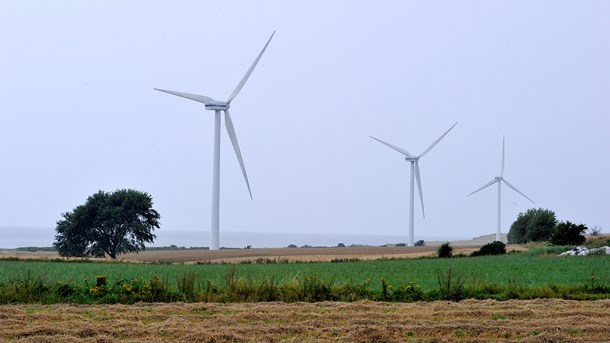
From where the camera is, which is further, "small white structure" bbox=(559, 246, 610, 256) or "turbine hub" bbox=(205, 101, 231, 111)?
"turbine hub" bbox=(205, 101, 231, 111)

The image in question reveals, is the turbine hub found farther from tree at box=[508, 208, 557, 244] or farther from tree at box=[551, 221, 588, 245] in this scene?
tree at box=[508, 208, 557, 244]

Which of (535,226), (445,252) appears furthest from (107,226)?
(535,226)

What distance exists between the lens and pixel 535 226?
102 m

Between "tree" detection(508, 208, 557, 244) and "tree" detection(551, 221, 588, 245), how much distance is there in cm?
3040

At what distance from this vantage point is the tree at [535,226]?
100 metres

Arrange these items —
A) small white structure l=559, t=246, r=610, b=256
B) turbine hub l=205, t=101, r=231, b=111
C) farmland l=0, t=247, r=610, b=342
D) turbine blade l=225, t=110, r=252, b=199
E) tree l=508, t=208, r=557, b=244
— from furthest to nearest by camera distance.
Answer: tree l=508, t=208, r=557, b=244
turbine hub l=205, t=101, r=231, b=111
turbine blade l=225, t=110, r=252, b=199
small white structure l=559, t=246, r=610, b=256
farmland l=0, t=247, r=610, b=342

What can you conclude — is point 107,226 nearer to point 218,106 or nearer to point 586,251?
point 218,106

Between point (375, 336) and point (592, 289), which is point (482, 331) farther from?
point (592, 289)

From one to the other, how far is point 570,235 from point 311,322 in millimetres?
53810

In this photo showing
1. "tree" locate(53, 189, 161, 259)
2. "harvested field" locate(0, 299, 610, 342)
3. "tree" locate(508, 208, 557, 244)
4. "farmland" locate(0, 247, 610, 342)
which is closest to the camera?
"harvested field" locate(0, 299, 610, 342)

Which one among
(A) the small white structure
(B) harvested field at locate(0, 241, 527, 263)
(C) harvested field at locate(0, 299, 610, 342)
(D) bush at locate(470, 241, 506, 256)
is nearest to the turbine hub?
(B) harvested field at locate(0, 241, 527, 263)

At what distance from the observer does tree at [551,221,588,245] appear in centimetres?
6600

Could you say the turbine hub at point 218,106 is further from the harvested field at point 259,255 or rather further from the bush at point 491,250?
the bush at point 491,250

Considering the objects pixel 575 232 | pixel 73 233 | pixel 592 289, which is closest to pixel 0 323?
pixel 592 289
